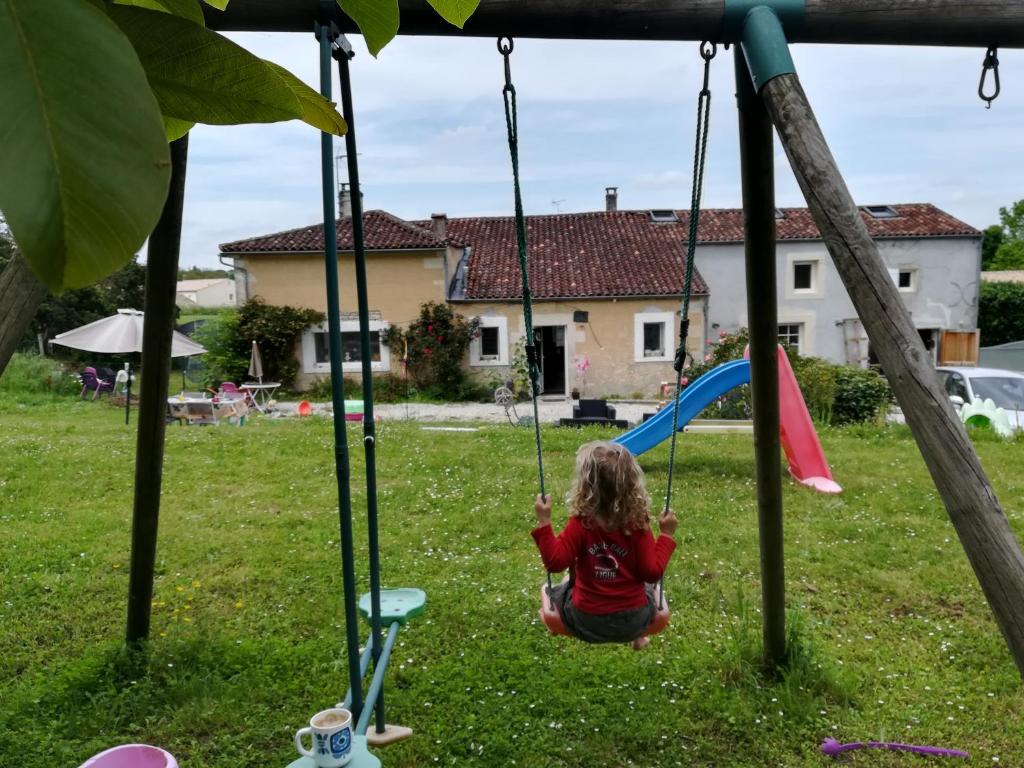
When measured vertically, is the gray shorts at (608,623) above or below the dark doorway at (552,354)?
below

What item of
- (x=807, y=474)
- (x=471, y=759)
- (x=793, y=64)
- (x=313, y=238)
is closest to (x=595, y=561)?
(x=471, y=759)

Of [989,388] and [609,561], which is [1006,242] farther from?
[609,561]

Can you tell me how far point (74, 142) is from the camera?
252 mm

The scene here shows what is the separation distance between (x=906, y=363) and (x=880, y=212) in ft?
78.4

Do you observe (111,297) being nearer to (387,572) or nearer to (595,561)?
(387,572)

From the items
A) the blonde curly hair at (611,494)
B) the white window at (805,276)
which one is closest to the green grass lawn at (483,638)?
the blonde curly hair at (611,494)

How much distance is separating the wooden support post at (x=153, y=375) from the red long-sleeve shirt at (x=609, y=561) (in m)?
1.66

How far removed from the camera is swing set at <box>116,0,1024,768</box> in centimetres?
145

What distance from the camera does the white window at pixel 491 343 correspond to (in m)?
19.2

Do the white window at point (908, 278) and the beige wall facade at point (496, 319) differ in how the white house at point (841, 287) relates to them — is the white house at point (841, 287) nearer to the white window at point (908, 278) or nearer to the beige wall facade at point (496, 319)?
the white window at point (908, 278)

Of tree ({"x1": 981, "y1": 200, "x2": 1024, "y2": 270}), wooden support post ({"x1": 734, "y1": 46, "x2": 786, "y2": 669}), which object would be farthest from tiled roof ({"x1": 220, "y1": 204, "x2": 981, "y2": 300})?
tree ({"x1": 981, "y1": 200, "x2": 1024, "y2": 270})

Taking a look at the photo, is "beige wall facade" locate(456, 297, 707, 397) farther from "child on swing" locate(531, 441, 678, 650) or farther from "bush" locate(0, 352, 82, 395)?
"child on swing" locate(531, 441, 678, 650)

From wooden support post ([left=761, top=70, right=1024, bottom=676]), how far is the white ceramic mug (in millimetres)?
1496

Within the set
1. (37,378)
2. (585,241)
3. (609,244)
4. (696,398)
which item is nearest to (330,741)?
(696,398)
